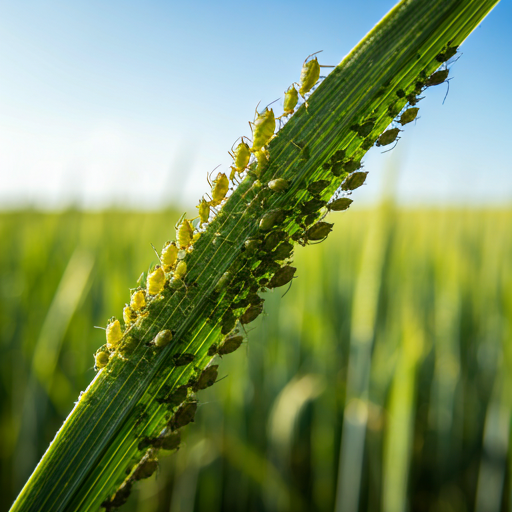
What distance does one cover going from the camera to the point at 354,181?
0.45 m

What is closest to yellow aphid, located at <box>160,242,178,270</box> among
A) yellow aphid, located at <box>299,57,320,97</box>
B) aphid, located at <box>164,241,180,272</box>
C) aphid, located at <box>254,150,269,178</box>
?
aphid, located at <box>164,241,180,272</box>

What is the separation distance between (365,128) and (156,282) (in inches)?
9.3

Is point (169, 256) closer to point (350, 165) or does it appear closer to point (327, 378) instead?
point (350, 165)

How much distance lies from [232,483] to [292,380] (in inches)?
20.4

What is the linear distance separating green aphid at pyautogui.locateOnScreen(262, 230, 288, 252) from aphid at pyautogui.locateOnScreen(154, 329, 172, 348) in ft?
0.36

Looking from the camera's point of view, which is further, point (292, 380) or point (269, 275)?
point (292, 380)

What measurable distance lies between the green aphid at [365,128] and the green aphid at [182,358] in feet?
0.85

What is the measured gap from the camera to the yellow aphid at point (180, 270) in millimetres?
367

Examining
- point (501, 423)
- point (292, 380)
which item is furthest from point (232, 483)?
point (501, 423)

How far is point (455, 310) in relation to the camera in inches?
76.2

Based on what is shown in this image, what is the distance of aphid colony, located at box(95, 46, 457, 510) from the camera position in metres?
0.37

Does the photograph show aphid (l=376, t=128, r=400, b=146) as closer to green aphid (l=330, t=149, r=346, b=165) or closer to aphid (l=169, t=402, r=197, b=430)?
green aphid (l=330, t=149, r=346, b=165)

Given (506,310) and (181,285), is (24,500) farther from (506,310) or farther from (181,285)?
(506,310)

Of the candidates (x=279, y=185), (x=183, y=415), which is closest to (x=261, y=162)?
(x=279, y=185)
